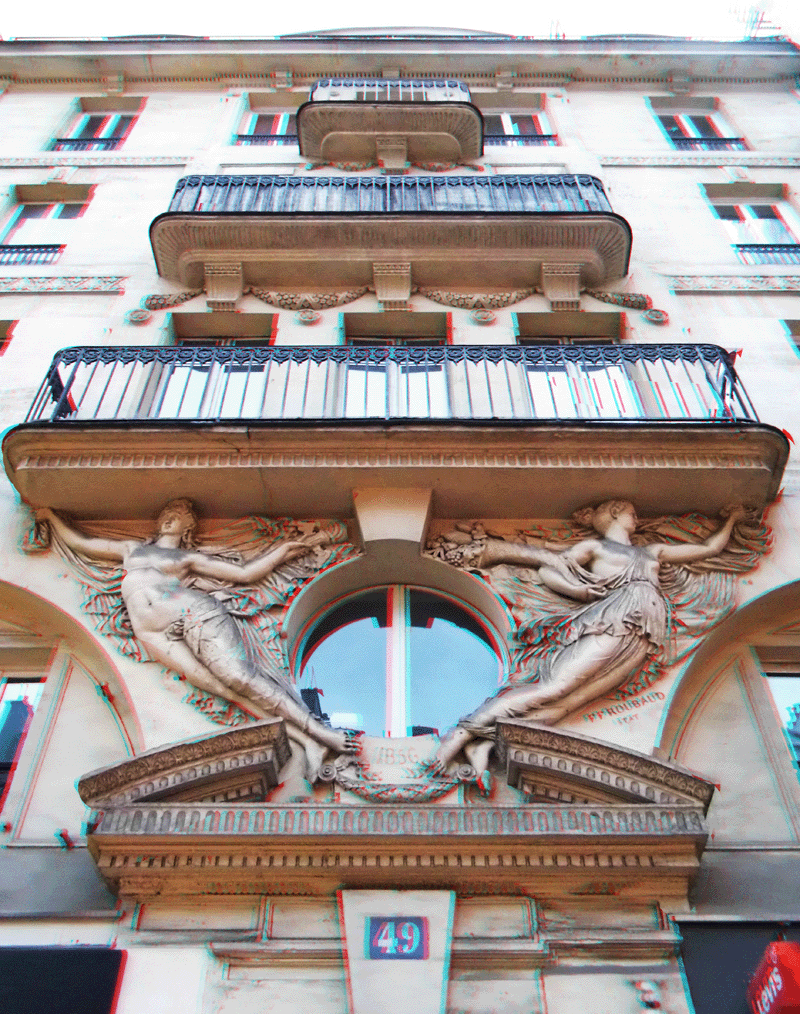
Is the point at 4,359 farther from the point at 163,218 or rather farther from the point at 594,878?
the point at 594,878

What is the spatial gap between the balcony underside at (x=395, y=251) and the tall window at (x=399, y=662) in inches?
202

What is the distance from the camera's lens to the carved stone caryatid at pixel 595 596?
721cm

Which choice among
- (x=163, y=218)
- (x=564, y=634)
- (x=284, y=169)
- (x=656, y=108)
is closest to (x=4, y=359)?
(x=163, y=218)

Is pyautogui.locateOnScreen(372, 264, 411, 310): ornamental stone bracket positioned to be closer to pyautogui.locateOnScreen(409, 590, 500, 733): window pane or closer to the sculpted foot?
pyautogui.locateOnScreen(409, 590, 500, 733): window pane

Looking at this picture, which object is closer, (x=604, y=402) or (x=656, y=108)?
(x=604, y=402)

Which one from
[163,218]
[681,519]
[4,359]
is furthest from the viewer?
[163,218]

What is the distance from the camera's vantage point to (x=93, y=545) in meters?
8.48

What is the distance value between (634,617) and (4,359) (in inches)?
303

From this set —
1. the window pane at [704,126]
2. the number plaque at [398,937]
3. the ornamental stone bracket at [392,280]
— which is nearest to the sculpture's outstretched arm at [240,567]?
the number plaque at [398,937]

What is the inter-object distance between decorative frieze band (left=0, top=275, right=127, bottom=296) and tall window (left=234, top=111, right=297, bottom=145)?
502cm

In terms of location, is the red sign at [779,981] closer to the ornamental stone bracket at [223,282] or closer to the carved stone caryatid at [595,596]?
the carved stone caryatid at [595,596]

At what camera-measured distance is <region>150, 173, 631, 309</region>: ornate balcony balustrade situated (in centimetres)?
1225

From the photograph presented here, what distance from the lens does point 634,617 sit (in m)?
7.64

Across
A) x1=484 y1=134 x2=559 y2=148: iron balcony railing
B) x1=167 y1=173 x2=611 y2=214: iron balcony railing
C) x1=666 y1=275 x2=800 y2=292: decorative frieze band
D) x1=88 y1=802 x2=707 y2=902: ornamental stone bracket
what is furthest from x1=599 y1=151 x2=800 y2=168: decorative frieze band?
x1=88 y1=802 x2=707 y2=902: ornamental stone bracket
